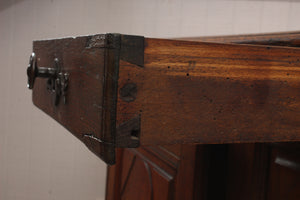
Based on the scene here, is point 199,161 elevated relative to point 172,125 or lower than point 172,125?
lower

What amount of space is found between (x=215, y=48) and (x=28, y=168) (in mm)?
1838

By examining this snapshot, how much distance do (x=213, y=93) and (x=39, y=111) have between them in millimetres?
1704

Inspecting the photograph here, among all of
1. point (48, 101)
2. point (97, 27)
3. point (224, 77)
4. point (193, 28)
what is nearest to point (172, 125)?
point (224, 77)

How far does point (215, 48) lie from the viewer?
1.52 feet

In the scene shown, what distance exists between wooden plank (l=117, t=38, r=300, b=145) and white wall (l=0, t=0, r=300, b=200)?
1339mm

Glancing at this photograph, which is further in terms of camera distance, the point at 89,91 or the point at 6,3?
the point at 6,3

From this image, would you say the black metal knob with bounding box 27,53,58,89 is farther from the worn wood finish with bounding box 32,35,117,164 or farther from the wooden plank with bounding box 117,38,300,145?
the wooden plank with bounding box 117,38,300,145

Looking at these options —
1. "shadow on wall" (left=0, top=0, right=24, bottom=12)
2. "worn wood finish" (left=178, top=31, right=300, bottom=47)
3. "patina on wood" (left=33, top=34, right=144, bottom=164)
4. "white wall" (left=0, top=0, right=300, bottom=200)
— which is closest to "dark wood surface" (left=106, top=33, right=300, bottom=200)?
"worn wood finish" (left=178, top=31, right=300, bottom=47)

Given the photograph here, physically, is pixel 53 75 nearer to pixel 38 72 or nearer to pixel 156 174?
pixel 38 72

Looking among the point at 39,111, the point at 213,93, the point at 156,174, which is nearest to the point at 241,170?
the point at 156,174

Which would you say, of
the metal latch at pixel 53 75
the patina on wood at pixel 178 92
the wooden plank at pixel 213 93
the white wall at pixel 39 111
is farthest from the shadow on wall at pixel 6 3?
the wooden plank at pixel 213 93

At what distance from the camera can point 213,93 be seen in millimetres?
468

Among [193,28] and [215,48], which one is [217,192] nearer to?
[215,48]

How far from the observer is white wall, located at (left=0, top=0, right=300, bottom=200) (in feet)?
6.24
